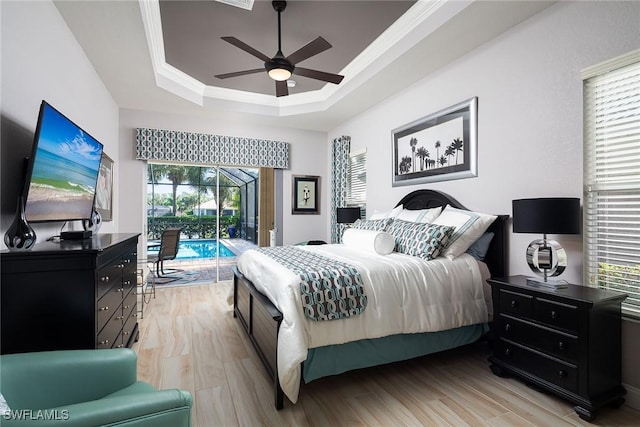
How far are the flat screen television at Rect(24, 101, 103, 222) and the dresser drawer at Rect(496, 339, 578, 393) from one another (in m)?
3.19

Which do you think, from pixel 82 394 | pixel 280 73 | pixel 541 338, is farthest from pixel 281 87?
pixel 541 338

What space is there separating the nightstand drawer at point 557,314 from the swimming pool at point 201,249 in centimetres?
470

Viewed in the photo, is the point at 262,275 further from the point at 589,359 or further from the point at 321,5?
the point at 321,5

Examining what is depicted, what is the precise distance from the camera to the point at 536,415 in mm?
1882

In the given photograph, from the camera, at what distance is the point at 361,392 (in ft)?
6.97

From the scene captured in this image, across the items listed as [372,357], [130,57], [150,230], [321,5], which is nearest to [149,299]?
[150,230]

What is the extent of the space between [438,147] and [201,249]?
4432mm

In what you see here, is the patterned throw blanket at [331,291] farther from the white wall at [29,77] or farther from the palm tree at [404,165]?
the palm tree at [404,165]

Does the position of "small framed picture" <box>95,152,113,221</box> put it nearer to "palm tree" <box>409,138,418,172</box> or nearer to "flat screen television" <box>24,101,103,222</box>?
"flat screen television" <box>24,101,103,222</box>

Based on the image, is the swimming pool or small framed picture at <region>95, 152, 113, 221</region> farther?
the swimming pool

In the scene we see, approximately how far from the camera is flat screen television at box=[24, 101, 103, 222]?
172 cm

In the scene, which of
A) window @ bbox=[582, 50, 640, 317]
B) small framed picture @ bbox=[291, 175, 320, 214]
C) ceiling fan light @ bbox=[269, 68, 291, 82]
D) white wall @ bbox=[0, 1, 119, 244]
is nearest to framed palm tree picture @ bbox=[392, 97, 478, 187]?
window @ bbox=[582, 50, 640, 317]

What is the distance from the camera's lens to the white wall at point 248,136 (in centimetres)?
475

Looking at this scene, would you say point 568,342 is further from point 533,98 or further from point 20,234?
point 20,234
